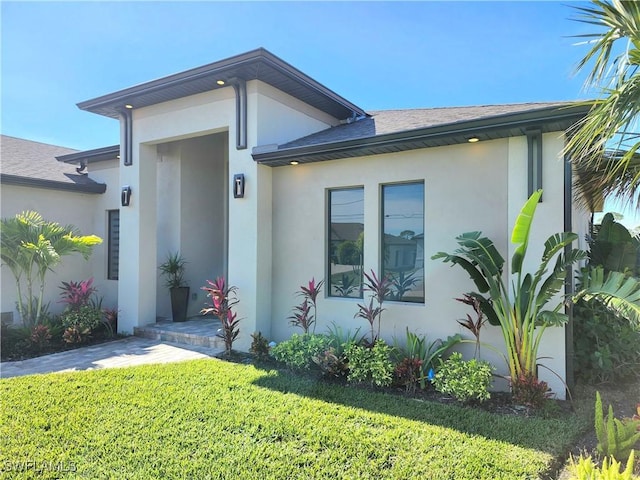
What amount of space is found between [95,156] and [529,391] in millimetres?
12566

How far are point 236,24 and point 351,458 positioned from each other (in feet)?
29.0

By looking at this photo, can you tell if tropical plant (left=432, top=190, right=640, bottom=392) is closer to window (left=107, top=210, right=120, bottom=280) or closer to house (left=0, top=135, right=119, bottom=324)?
window (left=107, top=210, right=120, bottom=280)

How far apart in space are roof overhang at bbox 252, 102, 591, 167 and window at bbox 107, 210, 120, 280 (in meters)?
6.27

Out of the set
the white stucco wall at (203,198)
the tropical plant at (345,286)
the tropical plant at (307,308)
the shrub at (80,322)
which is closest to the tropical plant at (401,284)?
the tropical plant at (345,286)

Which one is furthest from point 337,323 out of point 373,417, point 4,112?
point 4,112

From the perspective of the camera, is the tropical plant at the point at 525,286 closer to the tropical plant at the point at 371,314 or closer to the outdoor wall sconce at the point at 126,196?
the tropical plant at the point at 371,314

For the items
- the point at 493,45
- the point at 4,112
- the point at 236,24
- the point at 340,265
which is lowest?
the point at 340,265

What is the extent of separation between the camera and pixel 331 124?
35.0ft

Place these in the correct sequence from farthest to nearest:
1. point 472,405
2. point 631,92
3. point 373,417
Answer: point 472,405 → point 373,417 → point 631,92

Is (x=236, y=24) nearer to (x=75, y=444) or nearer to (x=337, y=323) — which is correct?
(x=337, y=323)

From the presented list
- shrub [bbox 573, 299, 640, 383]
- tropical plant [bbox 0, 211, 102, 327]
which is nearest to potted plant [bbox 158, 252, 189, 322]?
tropical plant [bbox 0, 211, 102, 327]

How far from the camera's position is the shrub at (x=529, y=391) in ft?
16.2

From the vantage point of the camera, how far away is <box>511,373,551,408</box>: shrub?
4938 mm

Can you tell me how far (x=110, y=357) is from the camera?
7.63 m
